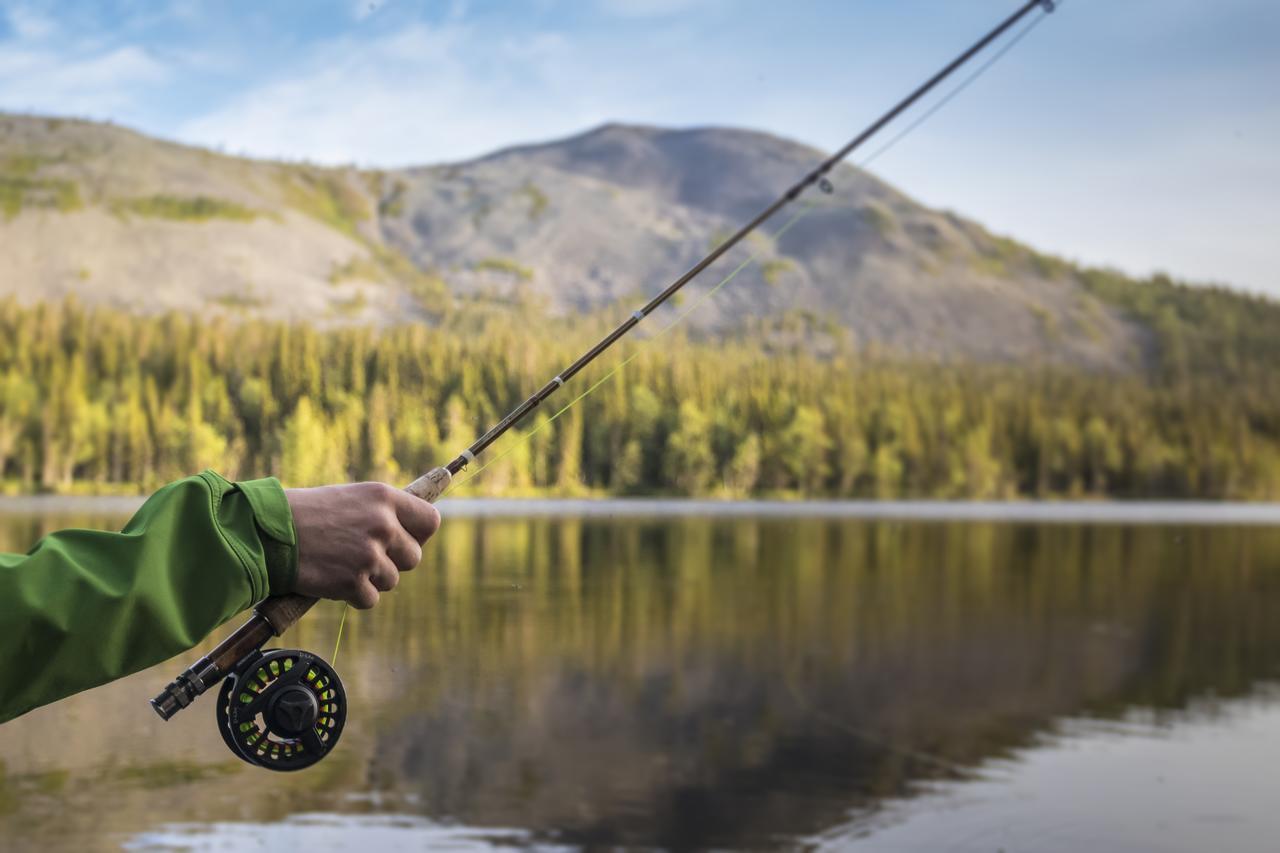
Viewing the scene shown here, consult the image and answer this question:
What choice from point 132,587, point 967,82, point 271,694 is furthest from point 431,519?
point 967,82

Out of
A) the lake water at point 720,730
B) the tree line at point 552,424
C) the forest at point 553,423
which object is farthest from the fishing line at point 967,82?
the tree line at point 552,424

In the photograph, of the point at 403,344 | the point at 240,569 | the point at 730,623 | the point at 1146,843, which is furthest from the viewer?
the point at 403,344

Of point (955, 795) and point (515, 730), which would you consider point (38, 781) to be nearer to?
point (515, 730)

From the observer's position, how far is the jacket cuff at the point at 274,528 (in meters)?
1.51

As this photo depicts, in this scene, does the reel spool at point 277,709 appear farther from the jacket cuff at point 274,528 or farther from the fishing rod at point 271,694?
the jacket cuff at point 274,528

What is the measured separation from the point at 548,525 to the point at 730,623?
31.8 m

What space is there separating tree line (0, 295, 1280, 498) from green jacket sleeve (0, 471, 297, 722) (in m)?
62.5

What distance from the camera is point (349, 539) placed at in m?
1.65

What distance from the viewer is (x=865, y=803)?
39.0 feet

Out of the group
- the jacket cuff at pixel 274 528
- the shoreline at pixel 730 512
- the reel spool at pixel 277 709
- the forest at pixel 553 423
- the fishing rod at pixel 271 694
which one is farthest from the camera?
the forest at pixel 553 423

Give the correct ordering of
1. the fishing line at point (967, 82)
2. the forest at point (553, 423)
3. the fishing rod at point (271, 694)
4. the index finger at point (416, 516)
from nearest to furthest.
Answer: the index finger at point (416, 516)
the fishing rod at point (271, 694)
the fishing line at point (967, 82)
the forest at point (553, 423)

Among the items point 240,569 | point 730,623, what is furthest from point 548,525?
point 240,569

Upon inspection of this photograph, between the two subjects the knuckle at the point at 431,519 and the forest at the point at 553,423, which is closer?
the knuckle at the point at 431,519

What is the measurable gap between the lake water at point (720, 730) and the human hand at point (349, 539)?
869 cm
